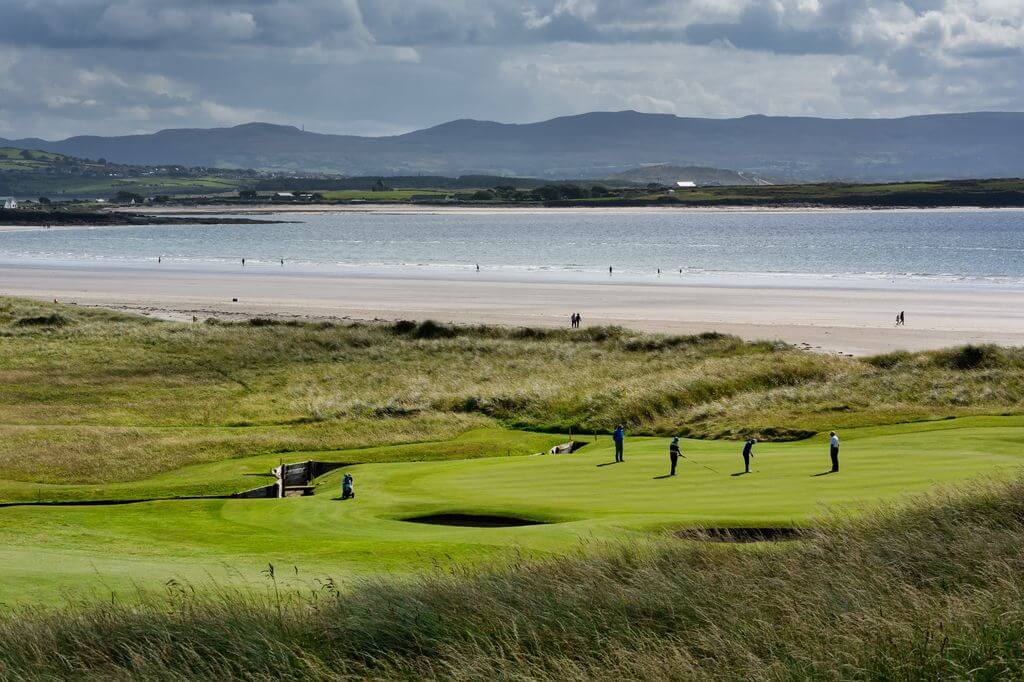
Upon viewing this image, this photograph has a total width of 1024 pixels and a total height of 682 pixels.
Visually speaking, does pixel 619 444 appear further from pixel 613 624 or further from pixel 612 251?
pixel 612 251

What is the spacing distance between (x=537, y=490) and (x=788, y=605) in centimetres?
1266

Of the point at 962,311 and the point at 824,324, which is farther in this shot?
the point at 962,311

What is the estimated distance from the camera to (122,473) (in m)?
30.2

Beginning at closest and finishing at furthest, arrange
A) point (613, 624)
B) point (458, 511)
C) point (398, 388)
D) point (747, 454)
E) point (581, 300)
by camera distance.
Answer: point (613, 624), point (458, 511), point (747, 454), point (398, 388), point (581, 300)

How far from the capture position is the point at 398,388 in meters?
47.7

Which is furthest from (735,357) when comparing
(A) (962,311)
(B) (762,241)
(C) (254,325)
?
(B) (762,241)

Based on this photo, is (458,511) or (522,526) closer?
(522,526)

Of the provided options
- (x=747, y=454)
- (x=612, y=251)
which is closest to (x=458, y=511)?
(x=747, y=454)

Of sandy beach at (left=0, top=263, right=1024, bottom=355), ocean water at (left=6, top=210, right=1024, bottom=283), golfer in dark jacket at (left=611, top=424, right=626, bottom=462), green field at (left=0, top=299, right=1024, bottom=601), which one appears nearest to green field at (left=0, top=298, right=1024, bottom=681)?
green field at (left=0, top=299, right=1024, bottom=601)

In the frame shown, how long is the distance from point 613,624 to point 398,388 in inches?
1463

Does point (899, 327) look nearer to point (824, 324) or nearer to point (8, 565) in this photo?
point (824, 324)

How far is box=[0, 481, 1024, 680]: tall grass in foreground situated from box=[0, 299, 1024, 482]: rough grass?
65.3ft

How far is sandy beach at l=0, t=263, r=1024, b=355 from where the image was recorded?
70.2m

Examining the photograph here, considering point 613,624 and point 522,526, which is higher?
point 613,624
